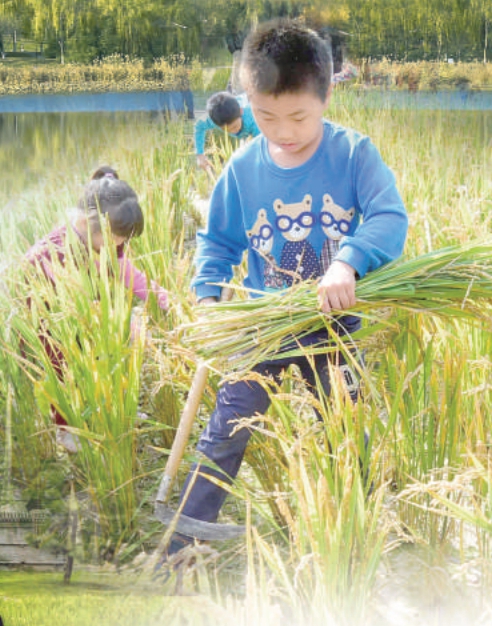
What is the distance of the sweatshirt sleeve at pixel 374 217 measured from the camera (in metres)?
1.47

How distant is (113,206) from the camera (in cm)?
156

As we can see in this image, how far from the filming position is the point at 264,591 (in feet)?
5.00

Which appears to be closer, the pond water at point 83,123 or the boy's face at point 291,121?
the boy's face at point 291,121

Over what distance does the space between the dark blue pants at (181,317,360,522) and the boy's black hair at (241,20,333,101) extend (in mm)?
372

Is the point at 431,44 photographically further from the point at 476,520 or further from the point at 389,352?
the point at 476,520

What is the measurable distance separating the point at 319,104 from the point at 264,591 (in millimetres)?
732

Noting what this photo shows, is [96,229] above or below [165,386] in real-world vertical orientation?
above

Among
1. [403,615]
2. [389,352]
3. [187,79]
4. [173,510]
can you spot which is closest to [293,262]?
[389,352]

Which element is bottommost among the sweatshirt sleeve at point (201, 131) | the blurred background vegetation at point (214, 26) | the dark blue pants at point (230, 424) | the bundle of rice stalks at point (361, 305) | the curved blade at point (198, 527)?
the curved blade at point (198, 527)

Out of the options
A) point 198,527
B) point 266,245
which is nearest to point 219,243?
point 266,245

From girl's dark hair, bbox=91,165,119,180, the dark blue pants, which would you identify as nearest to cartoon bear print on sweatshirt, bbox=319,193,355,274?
the dark blue pants

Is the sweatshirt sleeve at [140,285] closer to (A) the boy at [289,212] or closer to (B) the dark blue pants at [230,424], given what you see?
(A) the boy at [289,212]

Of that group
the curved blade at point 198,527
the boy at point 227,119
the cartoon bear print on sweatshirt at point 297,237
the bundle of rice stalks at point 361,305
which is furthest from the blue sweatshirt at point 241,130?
the curved blade at point 198,527

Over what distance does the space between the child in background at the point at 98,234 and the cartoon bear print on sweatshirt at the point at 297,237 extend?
0.21m
